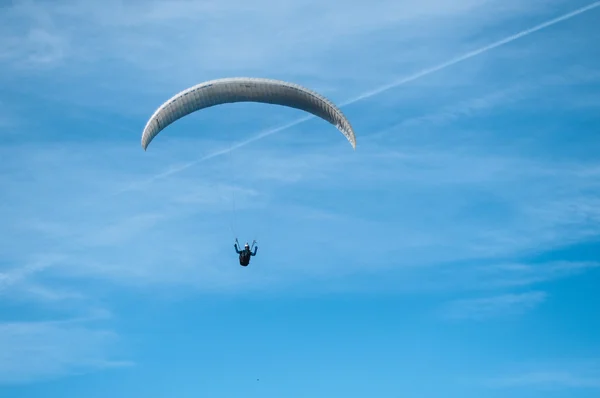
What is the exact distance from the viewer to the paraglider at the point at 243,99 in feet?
253

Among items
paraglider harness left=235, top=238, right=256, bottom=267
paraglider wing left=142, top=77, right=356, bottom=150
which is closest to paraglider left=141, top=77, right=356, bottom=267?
paraglider wing left=142, top=77, right=356, bottom=150

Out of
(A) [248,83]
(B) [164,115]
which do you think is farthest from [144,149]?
(A) [248,83]

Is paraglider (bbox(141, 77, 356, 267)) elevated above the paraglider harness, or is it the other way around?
paraglider (bbox(141, 77, 356, 267))

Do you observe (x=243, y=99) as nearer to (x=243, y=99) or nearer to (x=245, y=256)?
(x=243, y=99)

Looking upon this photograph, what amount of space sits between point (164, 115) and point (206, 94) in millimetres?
3282

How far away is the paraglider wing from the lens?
77.1 meters

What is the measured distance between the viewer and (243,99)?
7944cm

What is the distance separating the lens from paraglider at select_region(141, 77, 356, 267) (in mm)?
77125

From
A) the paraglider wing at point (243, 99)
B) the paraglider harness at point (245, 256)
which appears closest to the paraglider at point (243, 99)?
the paraglider wing at point (243, 99)

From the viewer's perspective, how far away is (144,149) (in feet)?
256

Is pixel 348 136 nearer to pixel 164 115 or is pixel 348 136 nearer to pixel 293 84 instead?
pixel 293 84

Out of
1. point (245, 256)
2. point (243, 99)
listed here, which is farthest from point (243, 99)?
point (245, 256)

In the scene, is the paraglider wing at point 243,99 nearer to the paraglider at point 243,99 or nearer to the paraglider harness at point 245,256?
the paraglider at point 243,99

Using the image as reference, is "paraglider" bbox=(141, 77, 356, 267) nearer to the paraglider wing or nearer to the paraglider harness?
the paraglider wing
